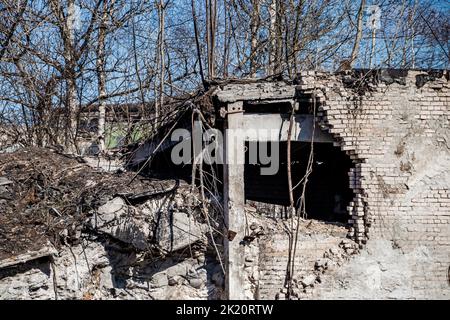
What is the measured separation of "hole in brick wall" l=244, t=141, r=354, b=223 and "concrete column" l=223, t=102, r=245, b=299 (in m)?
2.09

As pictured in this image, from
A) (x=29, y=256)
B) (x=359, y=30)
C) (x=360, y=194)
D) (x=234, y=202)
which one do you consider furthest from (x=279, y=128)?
(x=359, y=30)

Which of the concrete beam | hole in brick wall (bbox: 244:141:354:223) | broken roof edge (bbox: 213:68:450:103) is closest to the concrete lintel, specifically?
broken roof edge (bbox: 213:68:450:103)

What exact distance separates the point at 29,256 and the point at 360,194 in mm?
4470

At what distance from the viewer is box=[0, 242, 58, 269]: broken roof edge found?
601cm

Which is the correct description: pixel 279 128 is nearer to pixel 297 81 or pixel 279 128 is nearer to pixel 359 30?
pixel 297 81

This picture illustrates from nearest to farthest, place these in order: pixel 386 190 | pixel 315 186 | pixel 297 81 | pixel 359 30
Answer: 1. pixel 386 190
2. pixel 297 81
3. pixel 315 186
4. pixel 359 30

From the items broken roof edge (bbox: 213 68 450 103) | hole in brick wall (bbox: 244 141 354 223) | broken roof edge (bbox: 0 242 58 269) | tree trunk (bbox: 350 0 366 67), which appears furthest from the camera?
tree trunk (bbox: 350 0 366 67)

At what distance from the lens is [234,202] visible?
6.12m

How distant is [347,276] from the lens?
6035mm

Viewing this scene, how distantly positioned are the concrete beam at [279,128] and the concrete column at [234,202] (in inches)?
6.1

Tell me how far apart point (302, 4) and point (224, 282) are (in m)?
9.10

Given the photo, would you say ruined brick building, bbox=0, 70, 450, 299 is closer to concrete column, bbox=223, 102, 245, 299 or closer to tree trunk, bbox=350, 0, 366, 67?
concrete column, bbox=223, 102, 245, 299

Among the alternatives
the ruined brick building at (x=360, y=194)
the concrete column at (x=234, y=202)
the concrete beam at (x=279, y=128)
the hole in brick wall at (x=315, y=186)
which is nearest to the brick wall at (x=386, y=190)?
the ruined brick building at (x=360, y=194)
